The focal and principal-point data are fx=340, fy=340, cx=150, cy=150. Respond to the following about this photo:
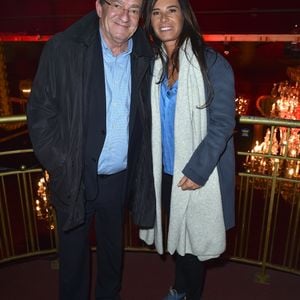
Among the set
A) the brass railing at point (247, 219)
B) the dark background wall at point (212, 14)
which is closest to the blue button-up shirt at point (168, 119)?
the brass railing at point (247, 219)

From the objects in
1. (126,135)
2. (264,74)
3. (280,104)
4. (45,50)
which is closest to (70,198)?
(126,135)

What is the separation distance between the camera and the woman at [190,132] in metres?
2.03

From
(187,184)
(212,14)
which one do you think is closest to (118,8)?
(187,184)

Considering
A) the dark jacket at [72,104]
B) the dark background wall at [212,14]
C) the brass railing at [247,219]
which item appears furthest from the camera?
the dark background wall at [212,14]

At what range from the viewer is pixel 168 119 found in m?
2.20

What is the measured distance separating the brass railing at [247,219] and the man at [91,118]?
1.00m

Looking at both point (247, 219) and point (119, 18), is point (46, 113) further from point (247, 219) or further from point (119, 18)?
point (247, 219)

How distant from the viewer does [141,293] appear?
313 centimetres

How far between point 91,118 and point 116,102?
0.62ft

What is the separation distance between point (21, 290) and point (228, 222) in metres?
2.09

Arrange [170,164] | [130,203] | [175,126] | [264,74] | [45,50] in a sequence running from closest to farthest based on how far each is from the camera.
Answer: [45,50], [175,126], [170,164], [130,203], [264,74]

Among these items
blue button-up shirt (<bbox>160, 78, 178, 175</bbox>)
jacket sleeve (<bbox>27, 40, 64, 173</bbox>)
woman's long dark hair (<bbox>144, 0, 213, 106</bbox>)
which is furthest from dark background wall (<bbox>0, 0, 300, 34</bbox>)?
jacket sleeve (<bbox>27, 40, 64, 173</bbox>)

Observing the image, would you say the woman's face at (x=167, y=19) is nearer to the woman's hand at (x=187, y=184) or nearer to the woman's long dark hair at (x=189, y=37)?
the woman's long dark hair at (x=189, y=37)

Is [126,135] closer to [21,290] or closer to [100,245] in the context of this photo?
[100,245]
